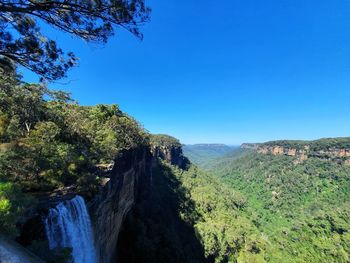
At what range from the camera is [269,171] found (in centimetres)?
10694

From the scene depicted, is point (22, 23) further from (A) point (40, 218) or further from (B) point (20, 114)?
(B) point (20, 114)

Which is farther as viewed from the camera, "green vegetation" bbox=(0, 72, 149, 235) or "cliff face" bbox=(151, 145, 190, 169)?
"cliff face" bbox=(151, 145, 190, 169)

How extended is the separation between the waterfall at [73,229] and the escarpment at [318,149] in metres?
107

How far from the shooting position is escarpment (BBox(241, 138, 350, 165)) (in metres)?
91.8

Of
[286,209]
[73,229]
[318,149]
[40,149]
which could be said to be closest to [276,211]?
[286,209]

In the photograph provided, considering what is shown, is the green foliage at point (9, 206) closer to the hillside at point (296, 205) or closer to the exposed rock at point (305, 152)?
the hillside at point (296, 205)

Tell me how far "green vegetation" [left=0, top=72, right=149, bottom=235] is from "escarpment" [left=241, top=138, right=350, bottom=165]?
99.6 metres

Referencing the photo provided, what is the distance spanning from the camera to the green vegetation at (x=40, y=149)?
10453mm

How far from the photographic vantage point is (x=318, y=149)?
100 metres

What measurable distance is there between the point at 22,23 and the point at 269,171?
11331cm

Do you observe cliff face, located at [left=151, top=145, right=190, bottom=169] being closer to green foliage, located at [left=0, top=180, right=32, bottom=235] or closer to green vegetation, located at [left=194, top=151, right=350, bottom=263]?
green vegetation, located at [left=194, top=151, right=350, bottom=263]

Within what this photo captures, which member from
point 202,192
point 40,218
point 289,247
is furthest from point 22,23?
point 202,192

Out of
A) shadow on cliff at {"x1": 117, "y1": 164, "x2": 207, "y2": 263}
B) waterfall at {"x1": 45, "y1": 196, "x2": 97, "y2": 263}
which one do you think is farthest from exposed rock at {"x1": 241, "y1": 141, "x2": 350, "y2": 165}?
waterfall at {"x1": 45, "y1": 196, "x2": 97, "y2": 263}

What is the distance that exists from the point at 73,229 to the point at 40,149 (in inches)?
209
